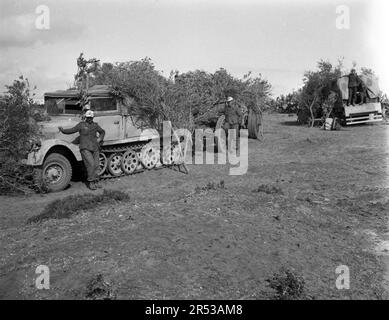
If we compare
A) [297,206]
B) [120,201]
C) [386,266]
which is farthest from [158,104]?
[386,266]

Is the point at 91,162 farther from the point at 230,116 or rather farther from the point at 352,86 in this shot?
the point at 352,86

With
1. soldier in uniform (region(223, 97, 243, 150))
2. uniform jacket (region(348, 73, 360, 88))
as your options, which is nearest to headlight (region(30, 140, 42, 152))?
soldier in uniform (region(223, 97, 243, 150))

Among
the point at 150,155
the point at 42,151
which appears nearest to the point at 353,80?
the point at 150,155

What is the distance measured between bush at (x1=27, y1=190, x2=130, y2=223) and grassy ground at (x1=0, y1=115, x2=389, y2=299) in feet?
0.62

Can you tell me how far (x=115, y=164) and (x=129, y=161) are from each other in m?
0.44

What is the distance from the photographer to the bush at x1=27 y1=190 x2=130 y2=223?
7.40 m

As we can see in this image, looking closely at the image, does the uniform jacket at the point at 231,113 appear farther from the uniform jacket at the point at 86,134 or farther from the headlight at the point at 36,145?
the headlight at the point at 36,145

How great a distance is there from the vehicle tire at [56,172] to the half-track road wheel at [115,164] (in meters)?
1.23

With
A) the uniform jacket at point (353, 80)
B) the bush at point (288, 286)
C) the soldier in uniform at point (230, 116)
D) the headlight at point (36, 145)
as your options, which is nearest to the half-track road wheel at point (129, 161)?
the headlight at point (36, 145)

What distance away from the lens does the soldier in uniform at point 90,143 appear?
34.9ft

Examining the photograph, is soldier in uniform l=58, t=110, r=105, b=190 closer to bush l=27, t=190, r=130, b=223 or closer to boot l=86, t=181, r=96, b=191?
boot l=86, t=181, r=96, b=191

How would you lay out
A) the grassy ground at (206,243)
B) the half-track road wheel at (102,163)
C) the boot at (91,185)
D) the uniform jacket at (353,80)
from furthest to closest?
1. the uniform jacket at (353,80)
2. the half-track road wheel at (102,163)
3. the boot at (91,185)
4. the grassy ground at (206,243)
